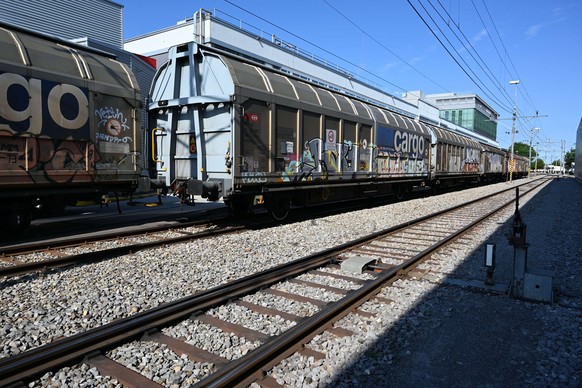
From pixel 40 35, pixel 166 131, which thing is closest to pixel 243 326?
pixel 166 131

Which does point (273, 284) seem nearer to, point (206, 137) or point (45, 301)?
point (45, 301)

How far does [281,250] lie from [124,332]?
417 cm

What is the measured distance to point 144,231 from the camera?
894 cm

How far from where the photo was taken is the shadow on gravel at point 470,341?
10.9ft

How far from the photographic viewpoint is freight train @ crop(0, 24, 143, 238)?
24.2ft

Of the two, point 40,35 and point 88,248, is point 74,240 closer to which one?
point 88,248

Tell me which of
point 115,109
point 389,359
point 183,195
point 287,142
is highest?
point 115,109

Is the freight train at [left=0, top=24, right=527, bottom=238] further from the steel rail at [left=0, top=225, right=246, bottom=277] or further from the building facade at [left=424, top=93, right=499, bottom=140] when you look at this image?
the building facade at [left=424, top=93, right=499, bottom=140]

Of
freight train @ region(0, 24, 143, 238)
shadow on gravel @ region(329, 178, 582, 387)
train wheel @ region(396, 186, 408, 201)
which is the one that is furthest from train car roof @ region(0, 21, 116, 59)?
train wheel @ region(396, 186, 408, 201)

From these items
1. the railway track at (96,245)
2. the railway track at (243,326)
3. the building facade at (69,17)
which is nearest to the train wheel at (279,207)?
the railway track at (96,245)

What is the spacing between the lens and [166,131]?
33.9 ft

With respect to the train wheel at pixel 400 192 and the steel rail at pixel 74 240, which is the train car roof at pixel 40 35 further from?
the train wheel at pixel 400 192

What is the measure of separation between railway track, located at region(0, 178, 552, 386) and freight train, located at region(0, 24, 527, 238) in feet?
12.0

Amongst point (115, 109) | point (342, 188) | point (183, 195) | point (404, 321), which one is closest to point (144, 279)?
point (404, 321)
